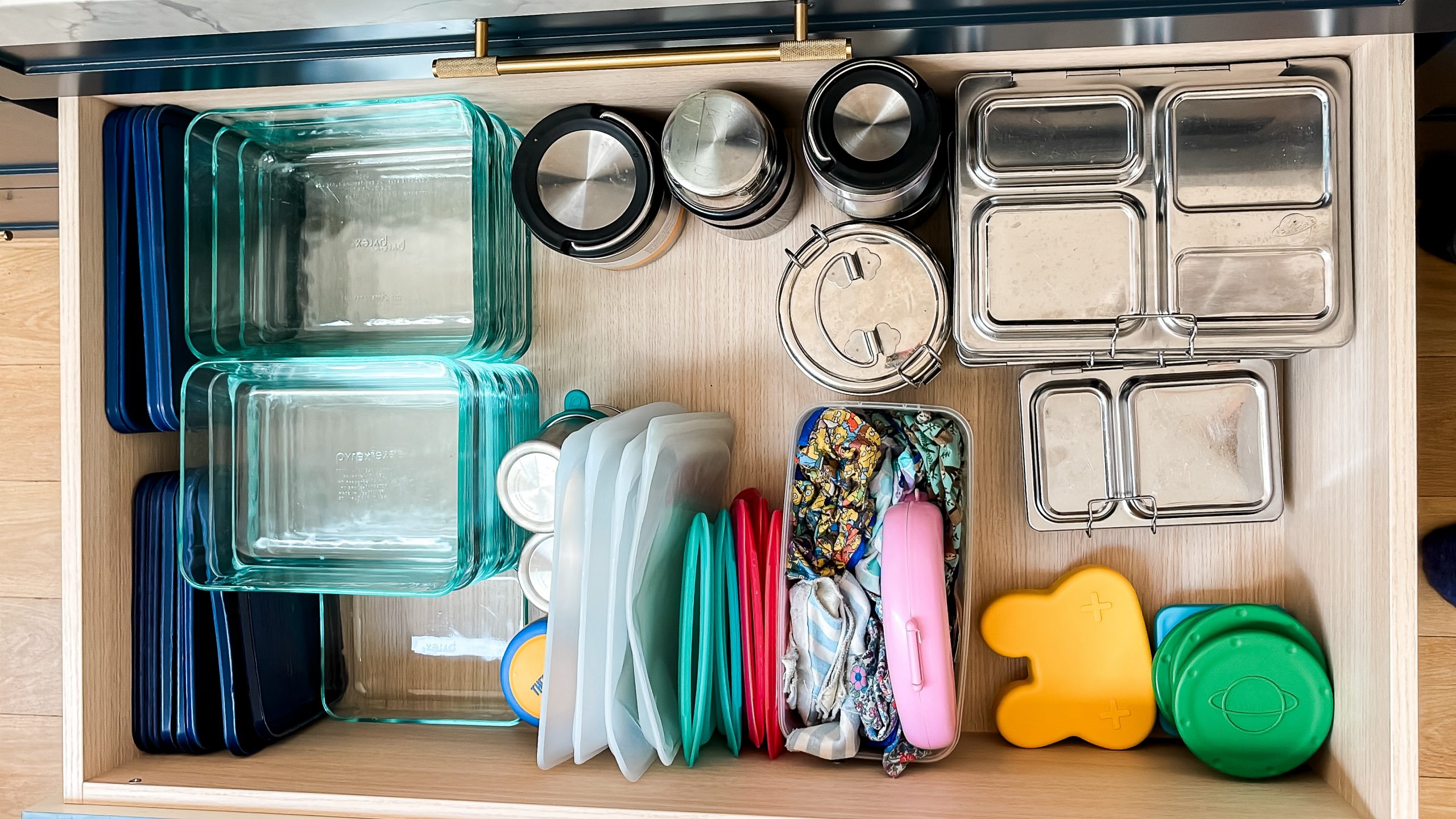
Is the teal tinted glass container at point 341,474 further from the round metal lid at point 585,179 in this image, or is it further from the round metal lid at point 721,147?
the round metal lid at point 721,147

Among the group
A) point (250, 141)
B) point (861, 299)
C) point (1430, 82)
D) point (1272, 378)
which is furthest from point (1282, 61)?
point (250, 141)

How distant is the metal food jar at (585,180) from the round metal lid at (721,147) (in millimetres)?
67

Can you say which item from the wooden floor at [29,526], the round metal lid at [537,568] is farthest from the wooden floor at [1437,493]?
the wooden floor at [29,526]

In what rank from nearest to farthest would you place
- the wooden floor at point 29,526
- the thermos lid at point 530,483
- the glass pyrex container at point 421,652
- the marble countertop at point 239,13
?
the marble countertop at point 239,13 → the thermos lid at point 530,483 → the glass pyrex container at point 421,652 → the wooden floor at point 29,526

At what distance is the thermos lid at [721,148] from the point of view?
2.81 feet

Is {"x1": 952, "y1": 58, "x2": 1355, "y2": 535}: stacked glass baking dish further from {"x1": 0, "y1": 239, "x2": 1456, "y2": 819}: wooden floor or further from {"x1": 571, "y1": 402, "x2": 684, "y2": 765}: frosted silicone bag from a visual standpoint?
{"x1": 0, "y1": 239, "x2": 1456, "y2": 819}: wooden floor

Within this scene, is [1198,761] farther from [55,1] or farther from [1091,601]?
[55,1]

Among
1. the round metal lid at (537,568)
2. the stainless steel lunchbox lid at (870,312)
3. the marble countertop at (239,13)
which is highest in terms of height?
the marble countertop at (239,13)

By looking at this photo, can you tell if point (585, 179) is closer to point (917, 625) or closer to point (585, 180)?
point (585, 180)

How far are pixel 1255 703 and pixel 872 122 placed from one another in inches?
28.0

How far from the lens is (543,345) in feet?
3.54

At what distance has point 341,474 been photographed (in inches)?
39.6

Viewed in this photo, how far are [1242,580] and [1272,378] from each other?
24cm

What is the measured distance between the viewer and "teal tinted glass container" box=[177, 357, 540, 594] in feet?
3.17
